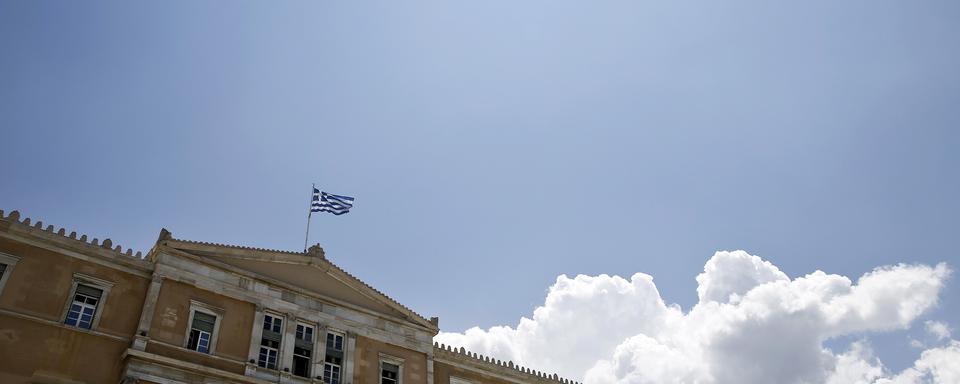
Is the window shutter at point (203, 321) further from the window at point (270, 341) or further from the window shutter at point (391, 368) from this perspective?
the window shutter at point (391, 368)

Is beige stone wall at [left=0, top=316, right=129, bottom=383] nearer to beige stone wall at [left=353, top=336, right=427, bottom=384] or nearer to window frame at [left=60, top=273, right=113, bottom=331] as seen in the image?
window frame at [left=60, top=273, right=113, bottom=331]

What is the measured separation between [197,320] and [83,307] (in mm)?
3757

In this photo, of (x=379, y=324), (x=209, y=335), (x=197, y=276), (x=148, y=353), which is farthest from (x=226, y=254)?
(x=379, y=324)

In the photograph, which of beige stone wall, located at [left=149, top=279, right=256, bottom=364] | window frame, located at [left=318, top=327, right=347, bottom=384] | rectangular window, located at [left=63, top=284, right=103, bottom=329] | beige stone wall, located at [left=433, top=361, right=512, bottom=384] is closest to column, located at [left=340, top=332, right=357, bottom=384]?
window frame, located at [left=318, top=327, right=347, bottom=384]

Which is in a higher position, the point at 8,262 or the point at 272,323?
the point at 8,262

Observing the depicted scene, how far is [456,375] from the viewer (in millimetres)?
32156

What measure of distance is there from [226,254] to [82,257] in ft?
16.5

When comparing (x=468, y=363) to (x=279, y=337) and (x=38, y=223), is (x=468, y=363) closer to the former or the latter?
(x=279, y=337)

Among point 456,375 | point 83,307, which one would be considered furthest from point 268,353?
point 456,375

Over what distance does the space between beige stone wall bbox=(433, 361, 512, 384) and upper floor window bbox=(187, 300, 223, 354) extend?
32.6ft

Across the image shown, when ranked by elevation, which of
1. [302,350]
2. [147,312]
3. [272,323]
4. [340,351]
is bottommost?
[302,350]

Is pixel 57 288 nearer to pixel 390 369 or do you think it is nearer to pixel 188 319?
pixel 188 319

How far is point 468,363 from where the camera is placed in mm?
32750

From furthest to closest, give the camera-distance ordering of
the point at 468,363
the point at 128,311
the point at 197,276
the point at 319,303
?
the point at 468,363 → the point at 319,303 → the point at 197,276 → the point at 128,311
